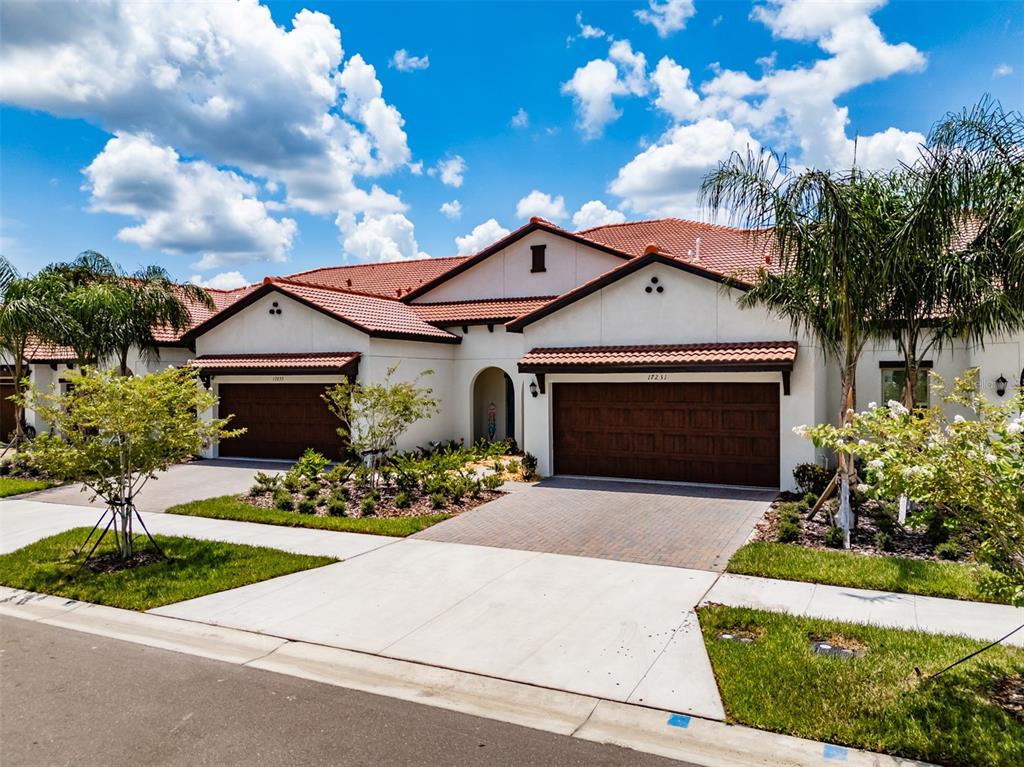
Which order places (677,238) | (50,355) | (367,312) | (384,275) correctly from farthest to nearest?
(384,275) → (677,238) → (50,355) → (367,312)

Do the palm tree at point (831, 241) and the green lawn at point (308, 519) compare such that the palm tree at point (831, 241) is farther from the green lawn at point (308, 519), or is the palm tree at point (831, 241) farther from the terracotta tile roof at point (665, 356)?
the green lawn at point (308, 519)

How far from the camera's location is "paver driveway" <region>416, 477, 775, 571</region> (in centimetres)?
986

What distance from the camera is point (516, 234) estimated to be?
2223 cm

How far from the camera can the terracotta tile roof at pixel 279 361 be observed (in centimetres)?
Answer: 1758

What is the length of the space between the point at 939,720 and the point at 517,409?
15.6 m

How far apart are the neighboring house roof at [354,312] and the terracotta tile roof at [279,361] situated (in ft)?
2.80

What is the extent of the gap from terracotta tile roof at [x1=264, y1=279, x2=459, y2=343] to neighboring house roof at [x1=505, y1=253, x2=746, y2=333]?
3343mm

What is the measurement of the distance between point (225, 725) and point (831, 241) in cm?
951

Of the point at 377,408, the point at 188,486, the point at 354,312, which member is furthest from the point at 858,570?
the point at 354,312

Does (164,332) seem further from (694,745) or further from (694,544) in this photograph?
(694,745)

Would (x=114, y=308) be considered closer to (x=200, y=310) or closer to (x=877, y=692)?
Answer: (x=200, y=310)

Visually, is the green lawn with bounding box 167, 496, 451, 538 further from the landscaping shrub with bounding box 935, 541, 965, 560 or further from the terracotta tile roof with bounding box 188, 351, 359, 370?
the landscaping shrub with bounding box 935, 541, 965, 560

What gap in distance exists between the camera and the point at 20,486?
15.5m

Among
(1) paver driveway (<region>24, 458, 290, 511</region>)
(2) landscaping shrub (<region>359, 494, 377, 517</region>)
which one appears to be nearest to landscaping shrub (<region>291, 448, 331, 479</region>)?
(1) paver driveway (<region>24, 458, 290, 511</region>)
